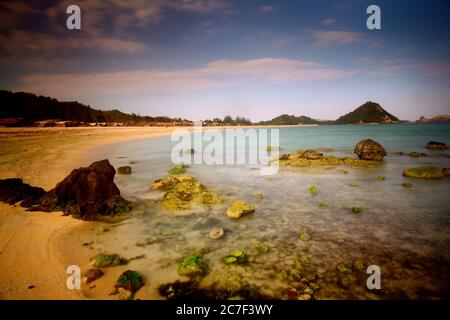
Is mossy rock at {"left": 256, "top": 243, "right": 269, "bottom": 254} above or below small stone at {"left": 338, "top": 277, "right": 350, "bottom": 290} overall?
above

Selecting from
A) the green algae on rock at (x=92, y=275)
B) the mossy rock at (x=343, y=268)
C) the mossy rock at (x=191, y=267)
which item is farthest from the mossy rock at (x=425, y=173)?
the green algae on rock at (x=92, y=275)

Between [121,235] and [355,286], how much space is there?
6.14 m

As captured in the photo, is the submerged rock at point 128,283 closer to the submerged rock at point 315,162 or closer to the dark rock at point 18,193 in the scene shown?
the dark rock at point 18,193

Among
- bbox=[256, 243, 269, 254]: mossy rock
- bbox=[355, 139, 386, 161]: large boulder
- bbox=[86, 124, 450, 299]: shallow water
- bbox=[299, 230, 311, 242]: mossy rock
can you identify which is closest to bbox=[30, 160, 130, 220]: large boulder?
bbox=[86, 124, 450, 299]: shallow water

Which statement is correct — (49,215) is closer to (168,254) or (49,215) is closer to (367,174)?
(168,254)

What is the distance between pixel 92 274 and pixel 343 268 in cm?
551

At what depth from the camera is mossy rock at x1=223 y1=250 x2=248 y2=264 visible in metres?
5.66

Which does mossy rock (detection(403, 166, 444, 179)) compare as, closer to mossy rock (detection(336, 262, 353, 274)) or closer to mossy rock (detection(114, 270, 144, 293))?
mossy rock (detection(336, 262, 353, 274))

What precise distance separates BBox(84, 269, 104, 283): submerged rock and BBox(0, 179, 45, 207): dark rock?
222 inches

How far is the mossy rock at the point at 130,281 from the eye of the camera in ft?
15.3

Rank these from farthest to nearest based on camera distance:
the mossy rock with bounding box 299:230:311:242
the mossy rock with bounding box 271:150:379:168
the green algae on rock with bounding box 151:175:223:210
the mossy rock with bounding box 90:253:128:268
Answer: the mossy rock with bounding box 271:150:379:168 → the green algae on rock with bounding box 151:175:223:210 → the mossy rock with bounding box 299:230:311:242 → the mossy rock with bounding box 90:253:128:268

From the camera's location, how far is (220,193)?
11.4 metres
